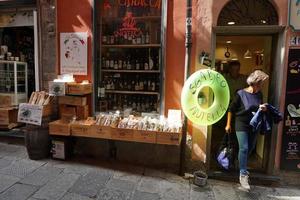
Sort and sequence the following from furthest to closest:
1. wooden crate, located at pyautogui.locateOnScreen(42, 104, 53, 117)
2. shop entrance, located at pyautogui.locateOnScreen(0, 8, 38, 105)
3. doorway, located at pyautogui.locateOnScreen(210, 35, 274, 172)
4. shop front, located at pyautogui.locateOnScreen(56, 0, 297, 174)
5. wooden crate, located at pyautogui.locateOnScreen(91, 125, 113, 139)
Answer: shop entrance, located at pyautogui.locateOnScreen(0, 8, 38, 105)
wooden crate, located at pyautogui.locateOnScreen(42, 104, 53, 117)
doorway, located at pyautogui.locateOnScreen(210, 35, 274, 172)
wooden crate, located at pyautogui.locateOnScreen(91, 125, 113, 139)
shop front, located at pyautogui.locateOnScreen(56, 0, 297, 174)

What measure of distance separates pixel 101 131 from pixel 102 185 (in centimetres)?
86

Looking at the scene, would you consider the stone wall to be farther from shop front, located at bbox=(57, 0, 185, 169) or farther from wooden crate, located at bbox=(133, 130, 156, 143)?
wooden crate, located at bbox=(133, 130, 156, 143)

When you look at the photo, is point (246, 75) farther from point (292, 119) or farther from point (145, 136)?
point (145, 136)

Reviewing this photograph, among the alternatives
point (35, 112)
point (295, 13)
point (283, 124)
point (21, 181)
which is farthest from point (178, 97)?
point (21, 181)

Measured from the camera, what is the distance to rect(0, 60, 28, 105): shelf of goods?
5512 mm

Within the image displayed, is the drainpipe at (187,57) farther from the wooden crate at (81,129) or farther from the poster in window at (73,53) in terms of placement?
the poster in window at (73,53)

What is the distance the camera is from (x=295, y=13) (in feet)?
12.2

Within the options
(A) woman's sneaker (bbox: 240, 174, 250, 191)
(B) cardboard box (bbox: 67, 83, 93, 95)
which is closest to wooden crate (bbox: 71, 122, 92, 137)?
(B) cardboard box (bbox: 67, 83, 93, 95)

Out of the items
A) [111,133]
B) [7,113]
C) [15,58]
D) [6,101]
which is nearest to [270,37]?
[111,133]

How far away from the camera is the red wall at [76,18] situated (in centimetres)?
445

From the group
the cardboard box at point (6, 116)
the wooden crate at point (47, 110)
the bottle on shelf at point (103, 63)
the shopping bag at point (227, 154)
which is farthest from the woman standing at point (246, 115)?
the cardboard box at point (6, 116)

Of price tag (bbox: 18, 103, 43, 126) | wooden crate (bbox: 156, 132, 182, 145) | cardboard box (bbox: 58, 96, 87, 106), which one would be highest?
cardboard box (bbox: 58, 96, 87, 106)

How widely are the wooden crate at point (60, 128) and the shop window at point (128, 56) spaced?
0.70 m

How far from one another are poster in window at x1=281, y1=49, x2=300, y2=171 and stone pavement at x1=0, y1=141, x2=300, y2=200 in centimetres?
45
